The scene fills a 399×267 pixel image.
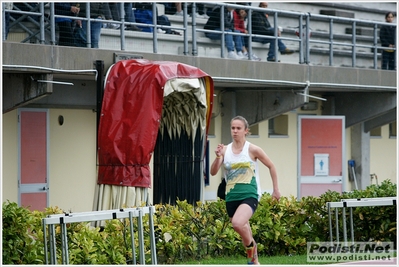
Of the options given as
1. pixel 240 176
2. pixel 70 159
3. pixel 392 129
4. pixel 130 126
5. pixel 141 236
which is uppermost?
pixel 392 129

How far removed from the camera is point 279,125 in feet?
68.3

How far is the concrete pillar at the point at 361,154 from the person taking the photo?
22188 millimetres

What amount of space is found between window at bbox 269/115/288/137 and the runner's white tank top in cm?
1075

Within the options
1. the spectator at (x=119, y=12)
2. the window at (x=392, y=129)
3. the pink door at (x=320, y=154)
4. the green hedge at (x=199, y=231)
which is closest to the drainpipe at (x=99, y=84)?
the spectator at (x=119, y=12)

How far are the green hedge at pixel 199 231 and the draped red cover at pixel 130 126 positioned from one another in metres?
0.97

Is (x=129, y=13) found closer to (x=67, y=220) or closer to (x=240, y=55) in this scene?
(x=240, y=55)

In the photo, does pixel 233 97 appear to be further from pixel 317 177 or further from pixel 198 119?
pixel 198 119

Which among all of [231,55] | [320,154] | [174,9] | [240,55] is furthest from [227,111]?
[320,154]

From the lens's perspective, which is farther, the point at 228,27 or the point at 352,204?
the point at 228,27

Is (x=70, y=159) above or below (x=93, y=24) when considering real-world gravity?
below

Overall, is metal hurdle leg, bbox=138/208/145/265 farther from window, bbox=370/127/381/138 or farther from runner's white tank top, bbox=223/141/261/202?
window, bbox=370/127/381/138

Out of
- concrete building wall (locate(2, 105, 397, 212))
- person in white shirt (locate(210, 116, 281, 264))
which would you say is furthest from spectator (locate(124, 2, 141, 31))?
person in white shirt (locate(210, 116, 281, 264))

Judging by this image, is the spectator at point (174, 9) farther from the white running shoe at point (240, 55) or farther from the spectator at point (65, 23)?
the spectator at point (65, 23)

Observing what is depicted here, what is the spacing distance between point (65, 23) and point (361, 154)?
9.90 meters
